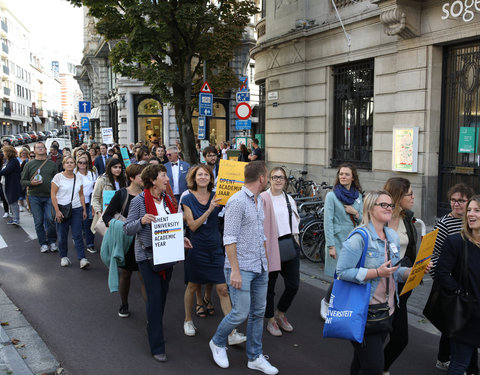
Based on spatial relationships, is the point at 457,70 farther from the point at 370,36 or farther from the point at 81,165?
the point at 81,165

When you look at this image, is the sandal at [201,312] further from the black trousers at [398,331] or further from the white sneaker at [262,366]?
the black trousers at [398,331]

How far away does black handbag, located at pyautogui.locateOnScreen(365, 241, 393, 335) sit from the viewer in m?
3.33

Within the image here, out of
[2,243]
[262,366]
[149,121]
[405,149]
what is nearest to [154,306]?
[262,366]

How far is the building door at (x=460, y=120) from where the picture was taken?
32.4ft

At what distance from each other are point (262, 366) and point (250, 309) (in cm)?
53

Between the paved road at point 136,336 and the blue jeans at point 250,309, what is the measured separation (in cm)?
29

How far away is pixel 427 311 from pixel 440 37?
8054mm

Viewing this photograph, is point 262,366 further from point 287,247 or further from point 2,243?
point 2,243

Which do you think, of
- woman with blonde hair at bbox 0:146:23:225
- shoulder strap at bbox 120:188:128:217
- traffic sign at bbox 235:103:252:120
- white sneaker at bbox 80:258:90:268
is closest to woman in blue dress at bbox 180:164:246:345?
shoulder strap at bbox 120:188:128:217

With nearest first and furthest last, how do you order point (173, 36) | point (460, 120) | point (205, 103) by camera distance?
1. point (460, 120)
2. point (205, 103)
3. point (173, 36)

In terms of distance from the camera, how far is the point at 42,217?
912 centimetres

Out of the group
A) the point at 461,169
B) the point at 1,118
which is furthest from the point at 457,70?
the point at 1,118

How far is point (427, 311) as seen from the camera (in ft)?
12.8

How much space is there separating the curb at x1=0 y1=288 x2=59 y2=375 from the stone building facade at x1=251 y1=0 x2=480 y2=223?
28.1 ft
